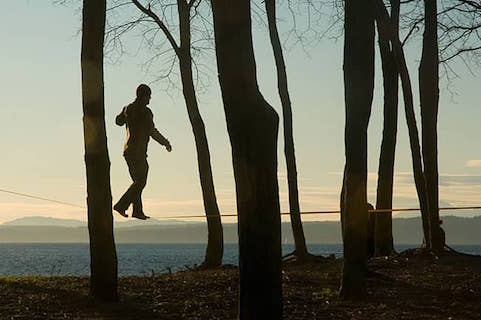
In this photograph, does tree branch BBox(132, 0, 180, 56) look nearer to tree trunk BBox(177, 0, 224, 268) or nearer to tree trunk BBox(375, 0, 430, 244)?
tree trunk BBox(177, 0, 224, 268)

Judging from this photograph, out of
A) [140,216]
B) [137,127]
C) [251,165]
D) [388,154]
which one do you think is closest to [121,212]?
[140,216]

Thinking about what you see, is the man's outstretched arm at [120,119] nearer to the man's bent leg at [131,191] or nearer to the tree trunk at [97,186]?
the man's bent leg at [131,191]

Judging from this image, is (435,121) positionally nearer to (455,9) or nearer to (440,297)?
(455,9)

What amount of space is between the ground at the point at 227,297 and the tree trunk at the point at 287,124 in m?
4.58

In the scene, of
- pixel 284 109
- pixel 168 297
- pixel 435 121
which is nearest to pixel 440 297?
pixel 168 297

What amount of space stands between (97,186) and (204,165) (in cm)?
698

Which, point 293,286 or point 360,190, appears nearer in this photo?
point 360,190

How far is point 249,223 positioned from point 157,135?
8.44 meters

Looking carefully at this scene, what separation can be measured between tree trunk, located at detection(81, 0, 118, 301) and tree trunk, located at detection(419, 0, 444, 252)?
9409 millimetres

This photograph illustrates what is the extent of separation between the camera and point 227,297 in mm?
13711

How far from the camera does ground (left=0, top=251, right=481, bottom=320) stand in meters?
12.4

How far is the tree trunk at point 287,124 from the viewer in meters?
21.8

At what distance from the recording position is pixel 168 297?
541 inches

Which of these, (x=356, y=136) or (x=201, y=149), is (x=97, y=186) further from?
(x=201, y=149)
